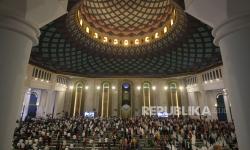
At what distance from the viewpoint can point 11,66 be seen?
307 cm

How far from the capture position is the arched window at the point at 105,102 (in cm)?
3504

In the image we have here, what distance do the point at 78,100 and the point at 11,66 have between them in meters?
33.3

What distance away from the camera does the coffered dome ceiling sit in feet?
86.1

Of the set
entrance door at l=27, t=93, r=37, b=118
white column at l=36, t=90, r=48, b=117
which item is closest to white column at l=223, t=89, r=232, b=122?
white column at l=36, t=90, r=48, b=117

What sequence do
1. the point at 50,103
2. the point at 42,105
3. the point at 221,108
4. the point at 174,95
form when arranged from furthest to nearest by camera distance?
the point at 174,95, the point at 50,103, the point at 42,105, the point at 221,108

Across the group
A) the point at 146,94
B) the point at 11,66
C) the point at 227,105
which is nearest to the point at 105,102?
the point at 146,94

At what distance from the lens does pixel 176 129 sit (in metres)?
17.3

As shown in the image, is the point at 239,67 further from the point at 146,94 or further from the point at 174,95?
the point at 146,94

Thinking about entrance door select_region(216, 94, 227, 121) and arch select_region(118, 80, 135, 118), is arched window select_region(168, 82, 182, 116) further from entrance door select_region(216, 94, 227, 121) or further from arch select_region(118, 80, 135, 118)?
arch select_region(118, 80, 135, 118)

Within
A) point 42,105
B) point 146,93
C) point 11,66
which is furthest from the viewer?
point 146,93

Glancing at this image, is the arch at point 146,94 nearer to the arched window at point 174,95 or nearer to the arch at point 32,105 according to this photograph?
the arched window at point 174,95

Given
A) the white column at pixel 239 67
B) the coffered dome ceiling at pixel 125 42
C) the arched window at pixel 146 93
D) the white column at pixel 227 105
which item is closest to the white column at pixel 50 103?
the coffered dome ceiling at pixel 125 42
